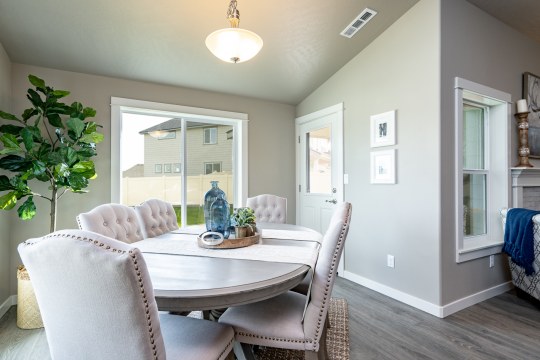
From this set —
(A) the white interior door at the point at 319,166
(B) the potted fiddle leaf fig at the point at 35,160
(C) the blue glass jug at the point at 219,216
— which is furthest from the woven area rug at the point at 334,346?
(B) the potted fiddle leaf fig at the point at 35,160

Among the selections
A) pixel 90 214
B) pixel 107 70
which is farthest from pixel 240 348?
pixel 107 70

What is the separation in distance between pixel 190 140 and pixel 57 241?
298 centimetres

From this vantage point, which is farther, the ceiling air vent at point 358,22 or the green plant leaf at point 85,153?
the ceiling air vent at point 358,22

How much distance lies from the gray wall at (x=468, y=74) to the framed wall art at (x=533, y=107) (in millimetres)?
120

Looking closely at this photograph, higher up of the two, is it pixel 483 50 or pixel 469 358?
pixel 483 50

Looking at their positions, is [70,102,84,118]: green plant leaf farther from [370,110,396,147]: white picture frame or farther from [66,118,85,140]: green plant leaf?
[370,110,396,147]: white picture frame

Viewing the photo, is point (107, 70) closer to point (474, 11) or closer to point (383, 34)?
point (383, 34)

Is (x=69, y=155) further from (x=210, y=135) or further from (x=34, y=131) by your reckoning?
(x=210, y=135)

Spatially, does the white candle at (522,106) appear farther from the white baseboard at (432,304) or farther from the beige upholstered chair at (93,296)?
the beige upholstered chair at (93,296)

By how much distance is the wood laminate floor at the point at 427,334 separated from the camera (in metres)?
1.94

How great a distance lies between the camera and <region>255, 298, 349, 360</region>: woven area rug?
190 cm

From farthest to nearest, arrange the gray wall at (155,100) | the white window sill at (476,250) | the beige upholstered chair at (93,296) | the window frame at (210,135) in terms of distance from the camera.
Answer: the window frame at (210,135) < the gray wall at (155,100) < the white window sill at (476,250) < the beige upholstered chair at (93,296)

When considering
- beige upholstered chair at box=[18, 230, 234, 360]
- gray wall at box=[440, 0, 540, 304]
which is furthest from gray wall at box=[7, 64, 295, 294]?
beige upholstered chair at box=[18, 230, 234, 360]

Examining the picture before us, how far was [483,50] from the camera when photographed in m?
2.84
